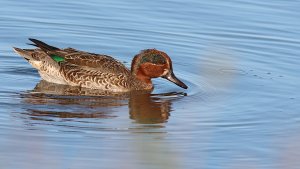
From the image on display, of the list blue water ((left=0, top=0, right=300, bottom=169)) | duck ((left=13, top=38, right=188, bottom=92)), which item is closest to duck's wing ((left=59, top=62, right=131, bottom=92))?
duck ((left=13, top=38, right=188, bottom=92))

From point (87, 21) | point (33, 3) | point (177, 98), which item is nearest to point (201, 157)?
point (177, 98)

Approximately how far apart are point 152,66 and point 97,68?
82 centimetres

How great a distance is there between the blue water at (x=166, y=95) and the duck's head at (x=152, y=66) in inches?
9.0

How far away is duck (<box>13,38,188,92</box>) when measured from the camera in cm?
1495

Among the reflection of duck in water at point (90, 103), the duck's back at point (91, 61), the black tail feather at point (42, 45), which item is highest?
the black tail feather at point (42, 45)

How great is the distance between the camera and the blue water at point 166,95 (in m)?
10.6

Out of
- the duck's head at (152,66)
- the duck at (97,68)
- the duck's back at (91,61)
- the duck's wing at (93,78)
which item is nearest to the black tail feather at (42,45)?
the duck at (97,68)

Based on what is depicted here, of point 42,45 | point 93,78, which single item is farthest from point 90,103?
point 42,45

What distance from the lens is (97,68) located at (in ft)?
49.3

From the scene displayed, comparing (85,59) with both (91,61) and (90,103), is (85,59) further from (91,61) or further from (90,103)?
(90,103)

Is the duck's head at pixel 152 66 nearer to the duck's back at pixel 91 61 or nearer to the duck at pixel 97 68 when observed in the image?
the duck at pixel 97 68

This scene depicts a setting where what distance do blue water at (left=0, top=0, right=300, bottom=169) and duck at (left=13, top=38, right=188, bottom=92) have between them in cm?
22

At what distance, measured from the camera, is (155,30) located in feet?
58.2

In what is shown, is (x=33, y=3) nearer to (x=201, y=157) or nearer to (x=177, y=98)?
(x=177, y=98)
